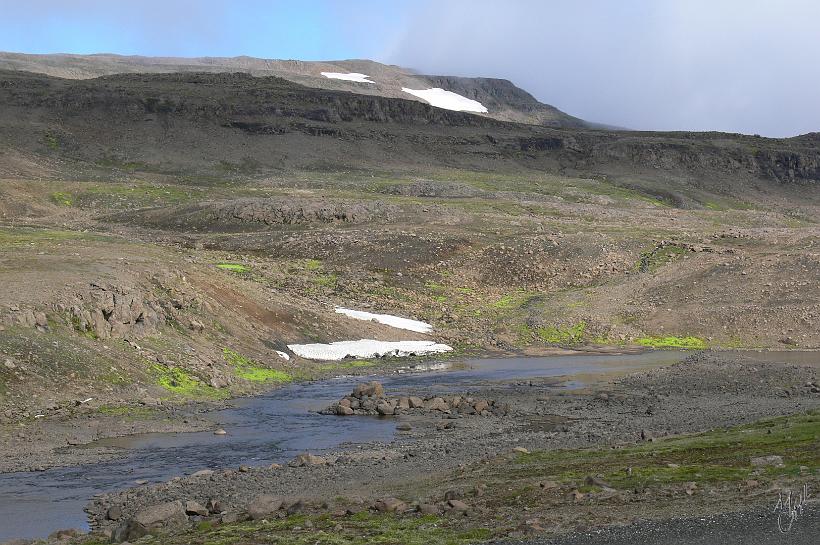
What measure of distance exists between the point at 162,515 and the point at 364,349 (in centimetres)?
3616

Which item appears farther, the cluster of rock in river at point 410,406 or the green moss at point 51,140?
the green moss at point 51,140

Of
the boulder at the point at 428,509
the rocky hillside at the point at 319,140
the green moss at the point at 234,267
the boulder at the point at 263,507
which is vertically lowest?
the boulder at the point at 263,507

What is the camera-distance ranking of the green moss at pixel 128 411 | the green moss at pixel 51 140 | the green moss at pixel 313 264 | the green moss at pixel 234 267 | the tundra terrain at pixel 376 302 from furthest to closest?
the green moss at pixel 51 140 < the green moss at pixel 313 264 < the green moss at pixel 234 267 < the green moss at pixel 128 411 < the tundra terrain at pixel 376 302

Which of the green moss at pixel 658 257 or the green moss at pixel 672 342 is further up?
the green moss at pixel 658 257

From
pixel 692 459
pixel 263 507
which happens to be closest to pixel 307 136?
pixel 692 459

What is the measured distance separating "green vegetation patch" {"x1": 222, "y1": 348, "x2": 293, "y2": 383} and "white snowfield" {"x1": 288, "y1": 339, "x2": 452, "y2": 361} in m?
4.38

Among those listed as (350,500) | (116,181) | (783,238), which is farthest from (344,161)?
(350,500)

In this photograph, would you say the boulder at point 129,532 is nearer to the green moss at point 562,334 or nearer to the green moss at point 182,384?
the green moss at point 182,384

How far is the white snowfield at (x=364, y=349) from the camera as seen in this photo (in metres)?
57.5

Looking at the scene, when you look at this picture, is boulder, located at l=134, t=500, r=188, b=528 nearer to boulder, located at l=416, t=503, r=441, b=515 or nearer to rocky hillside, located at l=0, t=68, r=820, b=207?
boulder, located at l=416, t=503, r=441, b=515

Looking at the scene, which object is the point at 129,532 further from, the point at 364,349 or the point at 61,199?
the point at 61,199

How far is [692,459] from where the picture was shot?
1062 inches

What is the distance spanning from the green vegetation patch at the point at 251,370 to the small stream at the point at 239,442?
1.45 m

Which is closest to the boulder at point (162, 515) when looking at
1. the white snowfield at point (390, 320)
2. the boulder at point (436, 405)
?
the boulder at point (436, 405)
